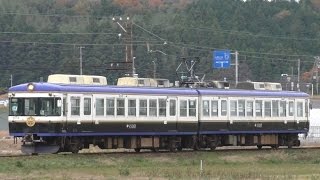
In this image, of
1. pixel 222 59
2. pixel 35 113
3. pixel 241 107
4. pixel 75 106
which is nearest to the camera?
pixel 35 113

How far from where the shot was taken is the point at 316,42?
478ft

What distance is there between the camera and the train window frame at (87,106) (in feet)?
132

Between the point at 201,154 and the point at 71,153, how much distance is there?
673 cm

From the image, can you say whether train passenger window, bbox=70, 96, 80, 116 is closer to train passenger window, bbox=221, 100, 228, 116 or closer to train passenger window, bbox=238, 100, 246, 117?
train passenger window, bbox=221, 100, 228, 116

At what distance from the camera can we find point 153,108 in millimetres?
43781

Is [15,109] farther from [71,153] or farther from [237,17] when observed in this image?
[237,17]

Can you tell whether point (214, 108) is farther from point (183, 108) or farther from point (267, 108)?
point (267, 108)

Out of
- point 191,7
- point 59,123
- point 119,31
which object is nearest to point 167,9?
point 191,7

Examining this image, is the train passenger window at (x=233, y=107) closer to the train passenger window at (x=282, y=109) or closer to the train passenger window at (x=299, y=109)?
the train passenger window at (x=282, y=109)

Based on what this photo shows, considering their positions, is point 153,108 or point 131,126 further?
point 153,108

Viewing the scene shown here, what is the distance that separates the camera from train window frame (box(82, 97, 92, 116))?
132ft

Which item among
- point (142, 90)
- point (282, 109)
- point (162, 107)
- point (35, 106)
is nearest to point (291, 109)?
point (282, 109)

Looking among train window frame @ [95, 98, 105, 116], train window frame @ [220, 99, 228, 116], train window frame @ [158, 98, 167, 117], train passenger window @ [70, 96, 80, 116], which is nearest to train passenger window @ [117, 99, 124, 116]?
train window frame @ [95, 98, 105, 116]

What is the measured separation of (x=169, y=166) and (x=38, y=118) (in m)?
6.43
